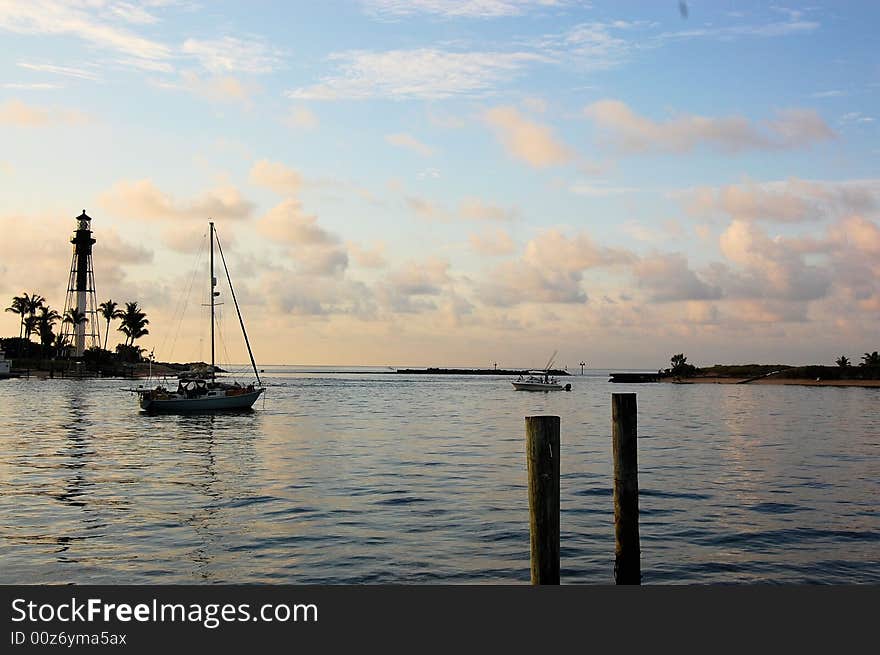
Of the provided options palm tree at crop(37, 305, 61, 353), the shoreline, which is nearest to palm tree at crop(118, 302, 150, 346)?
palm tree at crop(37, 305, 61, 353)

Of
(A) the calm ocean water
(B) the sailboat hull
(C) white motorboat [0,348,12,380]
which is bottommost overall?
(A) the calm ocean water

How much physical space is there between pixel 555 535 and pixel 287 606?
449cm

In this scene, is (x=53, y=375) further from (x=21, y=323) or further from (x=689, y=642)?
(x=689, y=642)

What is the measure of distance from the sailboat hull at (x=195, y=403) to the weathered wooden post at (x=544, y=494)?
55491 mm

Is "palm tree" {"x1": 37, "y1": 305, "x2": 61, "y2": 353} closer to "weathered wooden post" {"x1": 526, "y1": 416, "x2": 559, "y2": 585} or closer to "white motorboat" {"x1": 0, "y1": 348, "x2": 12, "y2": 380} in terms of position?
"white motorboat" {"x1": 0, "y1": 348, "x2": 12, "y2": 380}

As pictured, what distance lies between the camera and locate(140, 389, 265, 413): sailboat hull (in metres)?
63.7

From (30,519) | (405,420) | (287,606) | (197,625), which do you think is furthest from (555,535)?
(405,420)

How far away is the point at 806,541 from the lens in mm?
20016

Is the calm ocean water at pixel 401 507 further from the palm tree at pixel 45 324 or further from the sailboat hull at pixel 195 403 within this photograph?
the palm tree at pixel 45 324

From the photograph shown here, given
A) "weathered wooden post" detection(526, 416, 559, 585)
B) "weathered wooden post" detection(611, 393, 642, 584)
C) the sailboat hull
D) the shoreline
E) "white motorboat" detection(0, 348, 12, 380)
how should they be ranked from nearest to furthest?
"weathered wooden post" detection(526, 416, 559, 585)
"weathered wooden post" detection(611, 393, 642, 584)
the sailboat hull
"white motorboat" detection(0, 348, 12, 380)
the shoreline

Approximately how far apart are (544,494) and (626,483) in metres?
2.17

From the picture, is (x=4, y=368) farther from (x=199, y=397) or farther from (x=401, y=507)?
(x=401, y=507)

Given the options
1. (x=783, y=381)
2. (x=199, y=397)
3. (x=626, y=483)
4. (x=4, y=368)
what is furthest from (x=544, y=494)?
(x=783, y=381)

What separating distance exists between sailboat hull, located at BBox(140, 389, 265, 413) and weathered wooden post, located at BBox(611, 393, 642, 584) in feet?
179
